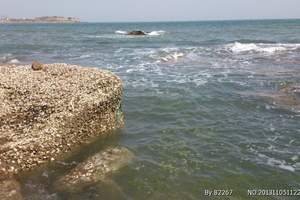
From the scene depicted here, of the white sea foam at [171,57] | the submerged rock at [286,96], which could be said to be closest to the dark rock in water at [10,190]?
the submerged rock at [286,96]

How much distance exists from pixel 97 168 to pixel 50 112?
2577 millimetres

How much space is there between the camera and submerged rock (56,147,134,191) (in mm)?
9391

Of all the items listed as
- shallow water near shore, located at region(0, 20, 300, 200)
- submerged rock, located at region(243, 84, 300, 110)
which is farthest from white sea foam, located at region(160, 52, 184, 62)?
submerged rock, located at region(243, 84, 300, 110)

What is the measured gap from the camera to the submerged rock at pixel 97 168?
9.39 m

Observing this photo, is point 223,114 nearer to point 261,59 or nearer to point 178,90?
point 178,90

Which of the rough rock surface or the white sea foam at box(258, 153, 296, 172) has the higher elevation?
the rough rock surface

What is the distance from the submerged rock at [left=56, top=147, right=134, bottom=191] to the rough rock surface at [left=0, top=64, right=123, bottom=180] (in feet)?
3.57

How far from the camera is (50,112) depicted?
450 inches

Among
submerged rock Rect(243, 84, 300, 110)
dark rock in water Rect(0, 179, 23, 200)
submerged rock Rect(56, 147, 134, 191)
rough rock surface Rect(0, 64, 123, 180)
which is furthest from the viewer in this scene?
submerged rock Rect(243, 84, 300, 110)

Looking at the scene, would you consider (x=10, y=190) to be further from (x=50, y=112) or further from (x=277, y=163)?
(x=277, y=163)

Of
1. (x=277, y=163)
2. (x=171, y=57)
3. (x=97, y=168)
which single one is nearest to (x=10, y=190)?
(x=97, y=168)

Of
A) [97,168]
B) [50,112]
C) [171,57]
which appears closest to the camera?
[97,168]

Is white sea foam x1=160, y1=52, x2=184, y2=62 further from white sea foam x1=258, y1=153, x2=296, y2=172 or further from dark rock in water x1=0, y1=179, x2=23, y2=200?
dark rock in water x1=0, y1=179, x2=23, y2=200

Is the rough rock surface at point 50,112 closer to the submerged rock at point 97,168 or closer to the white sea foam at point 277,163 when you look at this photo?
the submerged rock at point 97,168
